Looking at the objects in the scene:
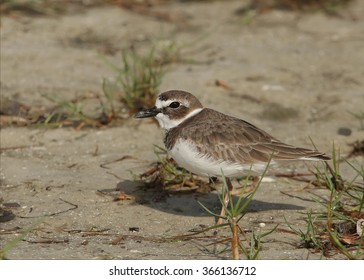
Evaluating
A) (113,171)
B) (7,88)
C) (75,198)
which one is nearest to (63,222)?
(75,198)

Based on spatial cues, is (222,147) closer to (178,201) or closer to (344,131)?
(178,201)

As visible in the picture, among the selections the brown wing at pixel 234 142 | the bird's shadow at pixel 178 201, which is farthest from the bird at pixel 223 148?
the bird's shadow at pixel 178 201

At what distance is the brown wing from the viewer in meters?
5.58

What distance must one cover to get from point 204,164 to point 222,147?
0.65 feet

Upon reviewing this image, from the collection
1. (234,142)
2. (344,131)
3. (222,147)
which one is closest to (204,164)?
(222,147)

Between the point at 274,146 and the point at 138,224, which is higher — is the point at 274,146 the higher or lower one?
the higher one

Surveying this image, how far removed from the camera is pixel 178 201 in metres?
6.04

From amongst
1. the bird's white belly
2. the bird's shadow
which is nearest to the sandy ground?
the bird's shadow

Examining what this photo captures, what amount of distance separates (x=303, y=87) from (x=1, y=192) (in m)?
3.71

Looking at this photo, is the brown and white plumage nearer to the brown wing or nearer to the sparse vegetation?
the brown wing

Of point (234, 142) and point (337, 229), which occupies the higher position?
point (234, 142)

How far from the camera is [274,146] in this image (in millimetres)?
5707

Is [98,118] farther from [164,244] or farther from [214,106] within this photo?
[164,244]

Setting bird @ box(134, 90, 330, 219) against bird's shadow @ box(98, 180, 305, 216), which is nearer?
bird @ box(134, 90, 330, 219)
